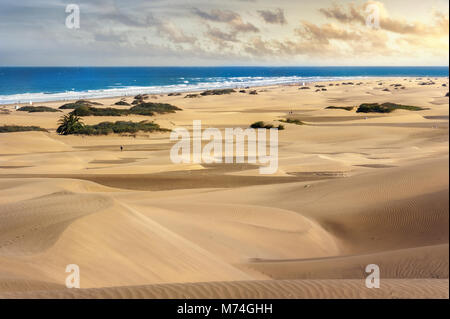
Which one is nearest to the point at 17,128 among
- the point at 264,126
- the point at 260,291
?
the point at 260,291

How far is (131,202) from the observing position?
11.8 metres

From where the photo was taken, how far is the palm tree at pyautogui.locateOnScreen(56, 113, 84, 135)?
1975cm

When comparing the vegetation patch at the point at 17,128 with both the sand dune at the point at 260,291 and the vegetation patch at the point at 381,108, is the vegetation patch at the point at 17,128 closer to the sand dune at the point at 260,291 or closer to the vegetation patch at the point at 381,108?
the sand dune at the point at 260,291

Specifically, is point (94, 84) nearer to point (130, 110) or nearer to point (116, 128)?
point (130, 110)

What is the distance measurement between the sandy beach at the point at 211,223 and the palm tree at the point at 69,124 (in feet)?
1.32

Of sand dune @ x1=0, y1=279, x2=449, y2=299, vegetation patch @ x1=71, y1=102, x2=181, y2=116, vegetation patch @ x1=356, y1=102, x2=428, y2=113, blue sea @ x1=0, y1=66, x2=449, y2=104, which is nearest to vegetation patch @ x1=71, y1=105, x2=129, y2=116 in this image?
vegetation patch @ x1=71, y1=102, x2=181, y2=116

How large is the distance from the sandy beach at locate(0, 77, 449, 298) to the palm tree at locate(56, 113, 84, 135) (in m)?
0.40

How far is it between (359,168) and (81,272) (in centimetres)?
1237

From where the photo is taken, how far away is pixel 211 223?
10.6m

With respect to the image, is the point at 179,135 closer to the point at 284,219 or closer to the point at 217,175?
the point at 217,175

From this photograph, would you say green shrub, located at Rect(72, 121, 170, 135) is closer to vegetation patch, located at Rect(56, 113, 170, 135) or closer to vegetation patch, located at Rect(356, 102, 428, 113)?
vegetation patch, located at Rect(56, 113, 170, 135)

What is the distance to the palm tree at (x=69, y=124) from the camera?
19.8 metres
